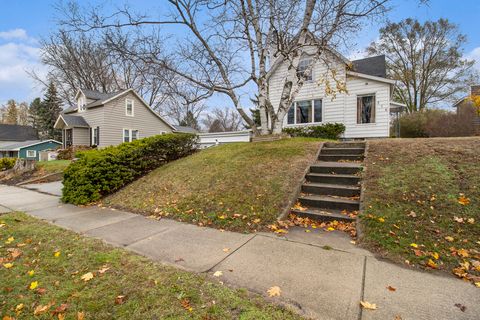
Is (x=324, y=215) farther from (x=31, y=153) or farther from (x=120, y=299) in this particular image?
(x=31, y=153)

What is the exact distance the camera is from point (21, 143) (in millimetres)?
31531

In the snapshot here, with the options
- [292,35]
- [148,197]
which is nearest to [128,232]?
[148,197]

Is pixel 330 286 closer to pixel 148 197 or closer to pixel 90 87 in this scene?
pixel 148 197

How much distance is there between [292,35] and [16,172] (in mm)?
14837

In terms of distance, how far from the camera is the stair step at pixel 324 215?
13.5 feet

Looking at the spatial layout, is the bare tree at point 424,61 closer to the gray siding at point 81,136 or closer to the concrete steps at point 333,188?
the concrete steps at point 333,188

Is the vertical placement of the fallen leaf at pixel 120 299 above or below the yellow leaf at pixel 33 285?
above

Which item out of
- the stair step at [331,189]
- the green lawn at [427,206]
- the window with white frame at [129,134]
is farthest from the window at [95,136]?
the green lawn at [427,206]

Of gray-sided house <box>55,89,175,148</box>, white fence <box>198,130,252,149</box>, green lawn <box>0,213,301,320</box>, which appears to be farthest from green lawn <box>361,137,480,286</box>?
gray-sided house <box>55,89,175,148</box>

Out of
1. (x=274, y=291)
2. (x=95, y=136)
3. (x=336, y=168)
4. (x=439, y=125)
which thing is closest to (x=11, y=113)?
(x=95, y=136)

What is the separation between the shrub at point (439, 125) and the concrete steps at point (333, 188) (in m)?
13.7

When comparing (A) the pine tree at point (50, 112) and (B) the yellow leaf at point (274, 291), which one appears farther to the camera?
(A) the pine tree at point (50, 112)

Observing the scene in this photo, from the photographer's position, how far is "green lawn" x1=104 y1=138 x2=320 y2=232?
4492 millimetres

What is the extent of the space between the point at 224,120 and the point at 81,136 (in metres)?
29.0
